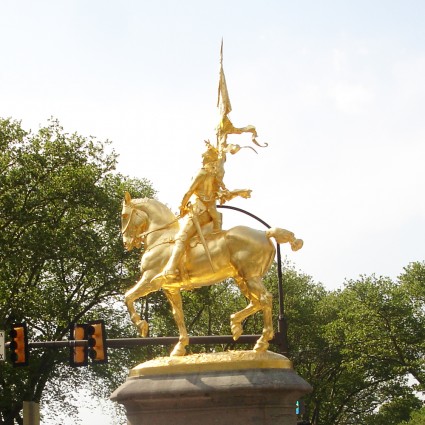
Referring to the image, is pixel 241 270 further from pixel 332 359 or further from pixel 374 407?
pixel 374 407

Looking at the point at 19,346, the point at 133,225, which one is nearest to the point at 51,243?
the point at 19,346

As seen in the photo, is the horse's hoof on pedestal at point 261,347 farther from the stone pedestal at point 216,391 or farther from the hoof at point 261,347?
the stone pedestal at point 216,391

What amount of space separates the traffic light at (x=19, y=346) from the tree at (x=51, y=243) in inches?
522

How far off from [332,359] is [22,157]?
89.5ft

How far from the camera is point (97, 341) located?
67.3ft

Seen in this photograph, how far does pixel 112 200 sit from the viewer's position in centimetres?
3866

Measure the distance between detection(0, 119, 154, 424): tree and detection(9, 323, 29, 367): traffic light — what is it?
13264mm

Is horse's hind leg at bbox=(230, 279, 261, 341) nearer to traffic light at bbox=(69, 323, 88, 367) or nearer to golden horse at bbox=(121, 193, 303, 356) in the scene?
golden horse at bbox=(121, 193, 303, 356)

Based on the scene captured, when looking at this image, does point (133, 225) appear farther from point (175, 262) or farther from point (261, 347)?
point (261, 347)

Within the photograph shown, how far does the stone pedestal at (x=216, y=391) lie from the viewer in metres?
14.6

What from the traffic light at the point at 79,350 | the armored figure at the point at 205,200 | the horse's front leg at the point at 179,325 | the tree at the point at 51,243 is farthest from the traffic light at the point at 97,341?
the tree at the point at 51,243

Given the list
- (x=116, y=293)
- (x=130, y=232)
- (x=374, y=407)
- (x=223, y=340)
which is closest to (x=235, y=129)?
(x=130, y=232)

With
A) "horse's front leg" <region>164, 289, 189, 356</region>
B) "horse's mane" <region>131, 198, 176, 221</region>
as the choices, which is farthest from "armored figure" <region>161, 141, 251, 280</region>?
"horse's front leg" <region>164, 289, 189, 356</region>

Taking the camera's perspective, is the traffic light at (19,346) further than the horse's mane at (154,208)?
Yes
